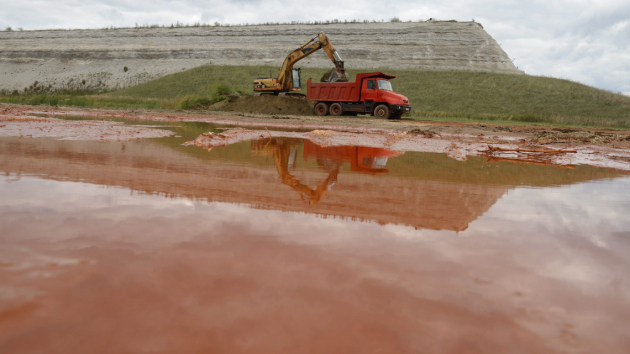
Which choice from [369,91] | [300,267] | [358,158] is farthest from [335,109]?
[300,267]

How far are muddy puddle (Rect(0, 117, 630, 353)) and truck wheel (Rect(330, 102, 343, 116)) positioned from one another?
20012mm

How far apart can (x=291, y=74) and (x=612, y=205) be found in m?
24.2

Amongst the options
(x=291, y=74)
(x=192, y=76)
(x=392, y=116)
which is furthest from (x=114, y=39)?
(x=392, y=116)

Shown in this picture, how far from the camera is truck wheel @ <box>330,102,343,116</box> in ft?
75.7

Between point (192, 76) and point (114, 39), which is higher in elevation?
point (114, 39)

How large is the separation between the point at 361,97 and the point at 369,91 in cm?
65

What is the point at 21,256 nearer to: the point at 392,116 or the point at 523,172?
the point at 523,172

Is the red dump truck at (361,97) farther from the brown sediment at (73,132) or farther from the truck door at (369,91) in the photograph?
the brown sediment at (73,132)

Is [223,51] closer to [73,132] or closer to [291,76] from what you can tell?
[291,76]

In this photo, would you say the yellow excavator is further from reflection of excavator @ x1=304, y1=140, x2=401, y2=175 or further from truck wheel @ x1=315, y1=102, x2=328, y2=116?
reflection of excavator @ x1=304, y1=140, x2=401, y2=175

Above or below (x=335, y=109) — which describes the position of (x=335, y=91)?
above

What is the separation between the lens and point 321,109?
23828 millimetres

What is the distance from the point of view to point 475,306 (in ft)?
4.56

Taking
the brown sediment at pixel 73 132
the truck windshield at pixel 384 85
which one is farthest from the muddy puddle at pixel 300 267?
the truck windshield at pixel 384 85
